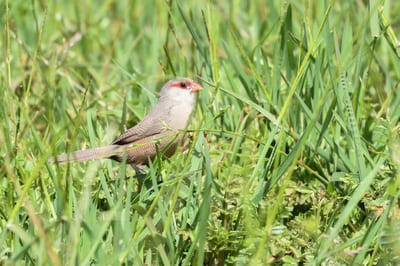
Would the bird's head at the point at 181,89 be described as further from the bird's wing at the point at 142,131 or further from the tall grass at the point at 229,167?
the bird's wing at the point at 142,131

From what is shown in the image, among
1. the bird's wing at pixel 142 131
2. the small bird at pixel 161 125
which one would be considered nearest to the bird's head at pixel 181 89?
the small bird at pixel 161 125

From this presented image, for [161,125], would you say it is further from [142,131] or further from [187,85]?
[187,85]

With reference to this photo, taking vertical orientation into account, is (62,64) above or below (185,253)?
above

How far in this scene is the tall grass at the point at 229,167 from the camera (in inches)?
119

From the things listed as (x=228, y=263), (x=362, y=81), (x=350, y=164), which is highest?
(x=362, y=81)

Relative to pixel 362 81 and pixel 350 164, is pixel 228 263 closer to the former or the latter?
pixel 350 164

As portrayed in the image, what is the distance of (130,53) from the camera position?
614 cm

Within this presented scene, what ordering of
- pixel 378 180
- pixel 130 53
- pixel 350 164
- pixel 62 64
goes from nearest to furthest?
pixel 378 180, pixel 350 164, pixel 62 64, pixel 130 53

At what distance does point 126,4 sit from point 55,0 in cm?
60

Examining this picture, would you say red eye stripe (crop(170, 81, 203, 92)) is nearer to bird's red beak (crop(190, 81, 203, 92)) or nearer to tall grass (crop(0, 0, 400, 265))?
bird's red beak (crop(190, 81, 203, 92))

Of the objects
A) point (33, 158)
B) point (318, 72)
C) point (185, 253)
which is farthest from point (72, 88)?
point (185, 253)

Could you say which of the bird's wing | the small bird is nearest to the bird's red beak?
the small bird

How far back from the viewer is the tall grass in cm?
303

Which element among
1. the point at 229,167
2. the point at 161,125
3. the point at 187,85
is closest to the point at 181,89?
the point at 187,85
